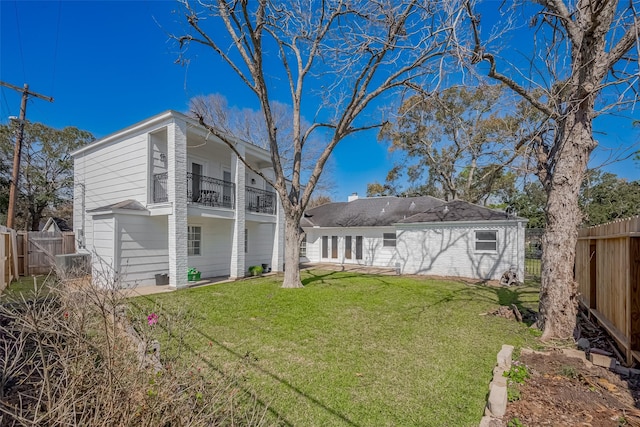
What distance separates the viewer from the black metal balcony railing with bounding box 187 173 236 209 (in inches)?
487

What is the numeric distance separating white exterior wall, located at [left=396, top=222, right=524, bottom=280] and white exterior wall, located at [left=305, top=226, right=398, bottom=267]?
1.93 metres

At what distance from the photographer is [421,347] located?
5105mm

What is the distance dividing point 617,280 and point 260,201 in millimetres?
13647

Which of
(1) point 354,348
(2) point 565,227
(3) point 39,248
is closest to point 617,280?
(2) point 565,227

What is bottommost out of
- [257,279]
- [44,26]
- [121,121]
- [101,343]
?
[257,279]

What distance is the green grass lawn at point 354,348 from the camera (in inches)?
131

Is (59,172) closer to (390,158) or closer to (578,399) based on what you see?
(390,158)

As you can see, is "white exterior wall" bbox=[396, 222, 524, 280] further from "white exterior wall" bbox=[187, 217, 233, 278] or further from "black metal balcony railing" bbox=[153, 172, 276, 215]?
"white exterior wall" bbox=[187, 217, 233, 278]

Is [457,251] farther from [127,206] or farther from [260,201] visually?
[127,206]

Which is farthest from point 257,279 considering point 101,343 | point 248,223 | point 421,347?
point 101,343

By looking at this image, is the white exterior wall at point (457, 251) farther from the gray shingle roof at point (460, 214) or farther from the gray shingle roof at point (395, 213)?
the gray shingle roof at point (395, 213)

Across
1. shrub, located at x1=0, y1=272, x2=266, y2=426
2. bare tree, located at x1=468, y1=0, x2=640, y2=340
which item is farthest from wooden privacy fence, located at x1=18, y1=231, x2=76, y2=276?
bare tree, located at x1=468, y1=0, x2=640, y2=340

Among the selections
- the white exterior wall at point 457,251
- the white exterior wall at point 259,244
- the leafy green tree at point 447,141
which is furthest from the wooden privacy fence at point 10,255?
the leafy green tree at point 447,141

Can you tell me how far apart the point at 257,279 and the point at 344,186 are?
20.0m
